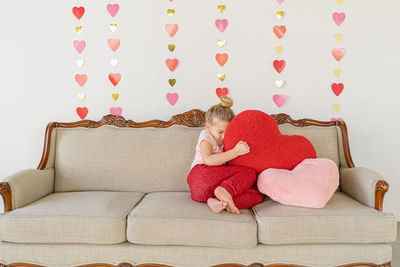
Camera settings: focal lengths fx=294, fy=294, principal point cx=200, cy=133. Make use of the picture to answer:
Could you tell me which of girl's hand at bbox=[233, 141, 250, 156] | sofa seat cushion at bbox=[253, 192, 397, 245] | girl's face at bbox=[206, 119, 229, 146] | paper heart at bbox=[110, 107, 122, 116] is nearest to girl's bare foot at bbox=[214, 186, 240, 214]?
sofa seat cushion at bbox=[253, 192, 397, 245]

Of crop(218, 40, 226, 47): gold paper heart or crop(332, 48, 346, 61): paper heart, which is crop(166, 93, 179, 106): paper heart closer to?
crop(218, 40, 226, 47): gold paper heart

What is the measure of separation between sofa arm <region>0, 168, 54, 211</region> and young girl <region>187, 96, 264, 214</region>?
38.8 inches

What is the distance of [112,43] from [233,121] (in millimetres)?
1291

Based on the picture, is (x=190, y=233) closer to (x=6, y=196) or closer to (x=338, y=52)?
(x=6, y=196)

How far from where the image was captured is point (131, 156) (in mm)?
2127

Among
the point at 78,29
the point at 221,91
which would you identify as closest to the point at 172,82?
the point at 221,91

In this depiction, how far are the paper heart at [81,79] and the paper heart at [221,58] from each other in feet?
3.64

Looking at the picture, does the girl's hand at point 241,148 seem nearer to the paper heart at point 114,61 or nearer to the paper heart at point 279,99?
the paper heart at point 279,99

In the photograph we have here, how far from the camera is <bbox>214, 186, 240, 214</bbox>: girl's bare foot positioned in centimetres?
157

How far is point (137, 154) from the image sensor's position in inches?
83.9

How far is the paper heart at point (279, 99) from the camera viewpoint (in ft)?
8.07

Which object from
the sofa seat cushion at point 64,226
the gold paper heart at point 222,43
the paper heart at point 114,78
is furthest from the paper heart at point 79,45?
the sofa seat cushion at point 64,226

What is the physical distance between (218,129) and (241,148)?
0.25 metres

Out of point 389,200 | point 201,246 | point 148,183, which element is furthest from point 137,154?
point 389,200
